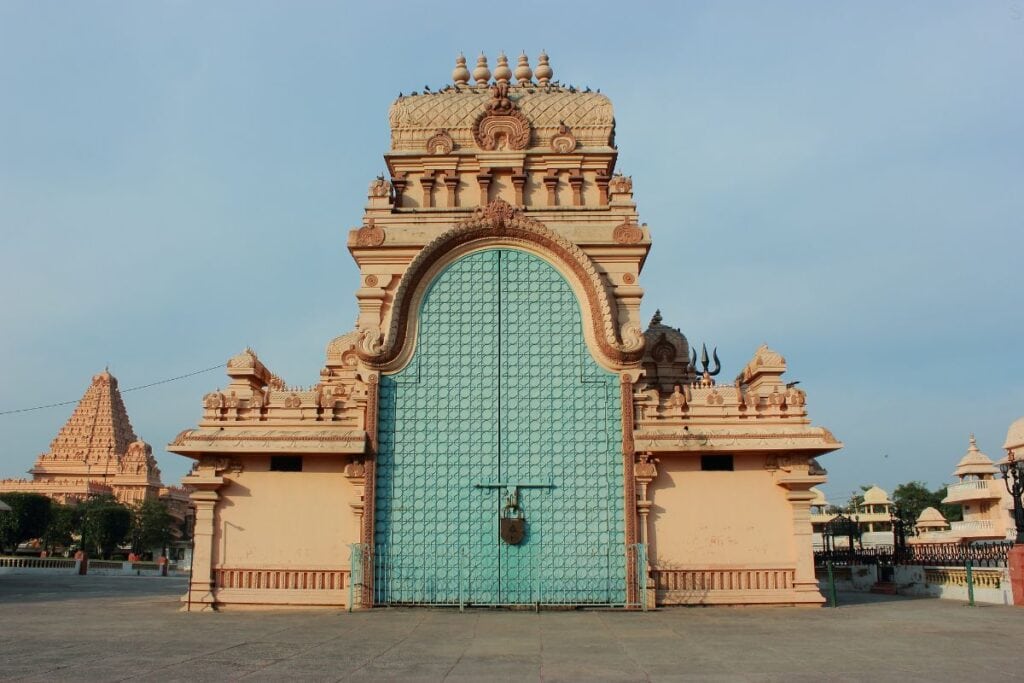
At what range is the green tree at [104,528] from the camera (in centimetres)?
6206

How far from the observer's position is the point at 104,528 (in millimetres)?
62188

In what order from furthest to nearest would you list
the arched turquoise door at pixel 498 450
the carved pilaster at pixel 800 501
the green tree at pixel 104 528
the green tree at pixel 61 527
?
the green tree at pixel 61 527, the green tree at pixel 104 528, the carved pilaster at pixel 800 501, the arched turquoise door at pixel 498 450

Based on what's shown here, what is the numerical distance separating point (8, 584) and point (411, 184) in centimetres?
1978

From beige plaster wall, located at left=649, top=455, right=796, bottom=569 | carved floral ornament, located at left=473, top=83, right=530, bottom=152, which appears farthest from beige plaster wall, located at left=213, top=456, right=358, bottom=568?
carved floral ornament, located at left=473, top=83, right=530, bottom=152

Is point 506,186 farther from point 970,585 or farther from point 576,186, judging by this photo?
→ point 970,585

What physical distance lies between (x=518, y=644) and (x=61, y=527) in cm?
6263

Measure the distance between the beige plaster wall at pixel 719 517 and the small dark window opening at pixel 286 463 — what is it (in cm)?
778

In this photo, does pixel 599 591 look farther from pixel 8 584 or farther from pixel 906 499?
pixel 906 499

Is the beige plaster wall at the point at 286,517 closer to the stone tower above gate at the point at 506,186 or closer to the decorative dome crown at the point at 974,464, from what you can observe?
the stone tower above gate at the point at 506,186

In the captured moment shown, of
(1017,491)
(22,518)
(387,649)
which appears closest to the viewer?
(387,649)

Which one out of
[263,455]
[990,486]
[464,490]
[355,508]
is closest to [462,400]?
[464,490]

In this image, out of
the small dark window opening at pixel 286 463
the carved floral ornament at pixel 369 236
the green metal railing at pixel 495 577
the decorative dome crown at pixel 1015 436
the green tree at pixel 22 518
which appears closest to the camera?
the green metal railing at pixel 495 577

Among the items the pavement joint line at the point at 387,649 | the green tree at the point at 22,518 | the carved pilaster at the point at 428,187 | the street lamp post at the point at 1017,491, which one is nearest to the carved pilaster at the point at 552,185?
the carved pilaster at the point at 428,187

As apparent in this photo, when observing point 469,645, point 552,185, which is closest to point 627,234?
point 552,185
